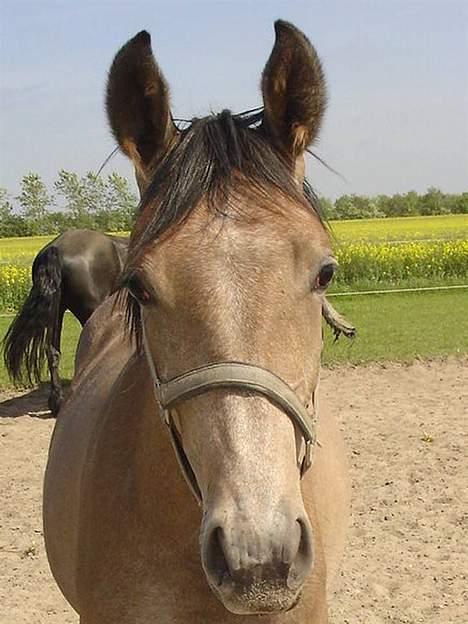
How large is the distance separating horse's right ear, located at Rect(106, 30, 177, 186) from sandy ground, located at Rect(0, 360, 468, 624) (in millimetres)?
2330

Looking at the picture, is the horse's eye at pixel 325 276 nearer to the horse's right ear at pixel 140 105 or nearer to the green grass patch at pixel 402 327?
the horse's right ear at pixel 140 105

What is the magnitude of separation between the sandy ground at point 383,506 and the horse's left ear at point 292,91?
7.57 ft

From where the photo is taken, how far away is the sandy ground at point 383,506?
420 cm

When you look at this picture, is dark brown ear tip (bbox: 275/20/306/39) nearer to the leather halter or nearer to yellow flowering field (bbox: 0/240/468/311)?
the leather halter

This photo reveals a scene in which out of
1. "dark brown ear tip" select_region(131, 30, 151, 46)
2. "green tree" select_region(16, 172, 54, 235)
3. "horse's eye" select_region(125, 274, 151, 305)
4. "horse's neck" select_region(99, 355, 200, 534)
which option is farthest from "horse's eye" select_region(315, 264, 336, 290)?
"green tree" select_region(16, 172, 54, 235)

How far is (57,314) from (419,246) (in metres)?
13.2

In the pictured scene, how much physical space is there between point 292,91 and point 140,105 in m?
0.41

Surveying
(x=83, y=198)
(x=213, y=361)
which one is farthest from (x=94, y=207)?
(x=213, y=361)

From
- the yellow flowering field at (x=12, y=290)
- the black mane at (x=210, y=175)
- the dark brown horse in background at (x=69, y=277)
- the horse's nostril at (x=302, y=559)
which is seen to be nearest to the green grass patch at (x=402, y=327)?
the dark brown horse in background at (x=69, y=277)

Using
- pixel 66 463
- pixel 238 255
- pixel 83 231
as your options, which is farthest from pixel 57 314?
pixel 238 255

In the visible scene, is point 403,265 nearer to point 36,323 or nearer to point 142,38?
point 36,323

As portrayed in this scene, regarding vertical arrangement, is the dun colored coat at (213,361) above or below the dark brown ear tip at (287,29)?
below

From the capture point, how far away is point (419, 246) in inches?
763

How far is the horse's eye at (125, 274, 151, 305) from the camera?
186 centimetres
